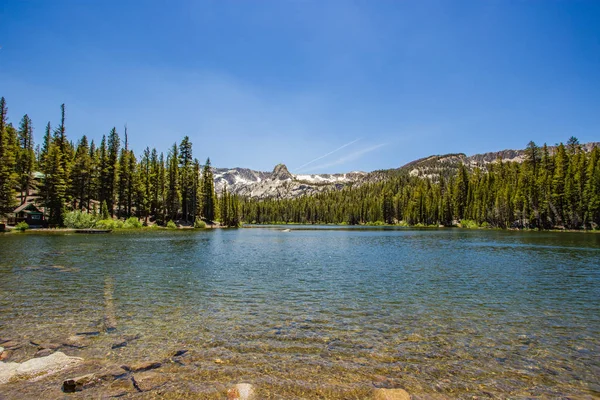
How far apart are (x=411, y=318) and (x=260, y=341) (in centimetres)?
689

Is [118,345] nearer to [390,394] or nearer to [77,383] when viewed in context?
[77,383]

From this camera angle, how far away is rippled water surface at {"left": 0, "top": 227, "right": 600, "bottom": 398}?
8.70 m

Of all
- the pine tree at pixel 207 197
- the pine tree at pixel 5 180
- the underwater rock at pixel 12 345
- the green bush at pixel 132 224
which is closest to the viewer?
the underwater rock at pixel 12 345

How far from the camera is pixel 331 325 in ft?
42.4

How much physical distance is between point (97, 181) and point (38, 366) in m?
98.4

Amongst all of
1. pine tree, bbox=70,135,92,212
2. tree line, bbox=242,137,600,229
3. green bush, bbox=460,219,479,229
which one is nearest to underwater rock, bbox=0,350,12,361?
pine tree, bbox=70,135,92,212

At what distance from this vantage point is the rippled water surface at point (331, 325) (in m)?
8.70

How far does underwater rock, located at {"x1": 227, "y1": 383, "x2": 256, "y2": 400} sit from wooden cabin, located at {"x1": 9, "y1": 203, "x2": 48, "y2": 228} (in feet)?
276

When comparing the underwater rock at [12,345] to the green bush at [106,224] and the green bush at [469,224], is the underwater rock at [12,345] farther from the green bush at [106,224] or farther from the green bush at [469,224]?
the green bush at [469,224]

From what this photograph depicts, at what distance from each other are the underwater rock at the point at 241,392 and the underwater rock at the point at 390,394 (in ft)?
9.70

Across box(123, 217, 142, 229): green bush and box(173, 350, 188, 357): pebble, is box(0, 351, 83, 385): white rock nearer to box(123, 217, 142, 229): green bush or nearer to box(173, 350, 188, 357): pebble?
box(173, 350, 188, 357): pebble

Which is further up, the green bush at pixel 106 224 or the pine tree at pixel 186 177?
the pine tree at pixel 186 177

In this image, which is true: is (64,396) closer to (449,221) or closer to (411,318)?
(411,318)

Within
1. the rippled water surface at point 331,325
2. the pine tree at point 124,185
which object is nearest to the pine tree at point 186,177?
the pine tree at point 124,185
